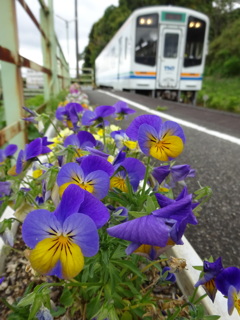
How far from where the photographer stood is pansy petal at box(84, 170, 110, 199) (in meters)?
0.70

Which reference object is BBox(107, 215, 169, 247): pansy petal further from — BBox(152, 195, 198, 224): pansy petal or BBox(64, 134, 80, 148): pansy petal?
BBox(64, 134, 80, 148): pansy petal

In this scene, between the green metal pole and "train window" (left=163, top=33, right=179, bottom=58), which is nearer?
the green metal pole

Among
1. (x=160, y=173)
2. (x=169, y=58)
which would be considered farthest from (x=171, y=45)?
(x=160, y=173)

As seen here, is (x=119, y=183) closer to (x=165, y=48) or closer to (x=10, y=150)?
(x=10, y=150)

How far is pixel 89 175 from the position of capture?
71 cm

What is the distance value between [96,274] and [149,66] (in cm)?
1054

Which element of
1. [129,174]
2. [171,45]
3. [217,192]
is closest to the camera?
[129,174]

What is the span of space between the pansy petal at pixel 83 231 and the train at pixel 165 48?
10428 millimetres

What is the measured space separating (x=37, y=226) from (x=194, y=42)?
11466 mm

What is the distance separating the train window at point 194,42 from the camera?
10453 mm

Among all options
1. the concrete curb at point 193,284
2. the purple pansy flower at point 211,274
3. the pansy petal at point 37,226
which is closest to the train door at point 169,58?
the concrete curb at point 193,284

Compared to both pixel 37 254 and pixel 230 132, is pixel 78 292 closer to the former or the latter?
pixel 37 254

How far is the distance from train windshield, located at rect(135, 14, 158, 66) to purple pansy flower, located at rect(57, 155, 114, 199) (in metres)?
10.3

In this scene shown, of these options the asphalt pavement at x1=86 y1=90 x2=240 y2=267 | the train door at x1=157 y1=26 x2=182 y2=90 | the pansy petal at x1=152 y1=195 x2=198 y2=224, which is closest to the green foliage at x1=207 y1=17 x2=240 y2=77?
the train door at x1=157 y1=26 x2=182 y2=90
